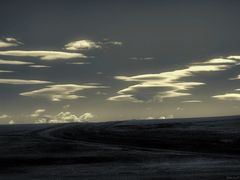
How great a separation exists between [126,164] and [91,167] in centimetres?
344

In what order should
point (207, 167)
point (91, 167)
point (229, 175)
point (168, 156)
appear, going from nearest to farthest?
1. point (229, 175)
2. point (207, 167)
3. point (91, 167)
4. point (168, 156)

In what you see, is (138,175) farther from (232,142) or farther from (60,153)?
(232,142)

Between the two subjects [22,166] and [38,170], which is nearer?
[38,170]

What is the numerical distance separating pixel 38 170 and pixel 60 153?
16484 mm

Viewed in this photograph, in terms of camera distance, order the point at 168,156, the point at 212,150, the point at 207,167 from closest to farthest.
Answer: the point at 207,167, the point at 168,156, the point at 212,150

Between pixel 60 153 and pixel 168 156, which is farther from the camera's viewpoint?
pixel 60 153

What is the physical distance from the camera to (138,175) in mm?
36812

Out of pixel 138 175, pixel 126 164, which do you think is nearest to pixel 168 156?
pixel 126 164

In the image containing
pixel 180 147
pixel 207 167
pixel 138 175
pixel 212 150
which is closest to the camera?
pixel 138 175

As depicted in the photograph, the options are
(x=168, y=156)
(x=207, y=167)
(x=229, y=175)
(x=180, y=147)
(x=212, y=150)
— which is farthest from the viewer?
(x=180, y=147)

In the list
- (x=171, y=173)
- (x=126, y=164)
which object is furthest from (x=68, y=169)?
(x=171, y=173)

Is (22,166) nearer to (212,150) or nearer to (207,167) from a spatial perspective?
(207,167)

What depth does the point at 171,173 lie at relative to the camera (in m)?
37.3

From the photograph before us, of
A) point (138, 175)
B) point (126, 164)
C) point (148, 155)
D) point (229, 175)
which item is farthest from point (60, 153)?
point (229, 175)
